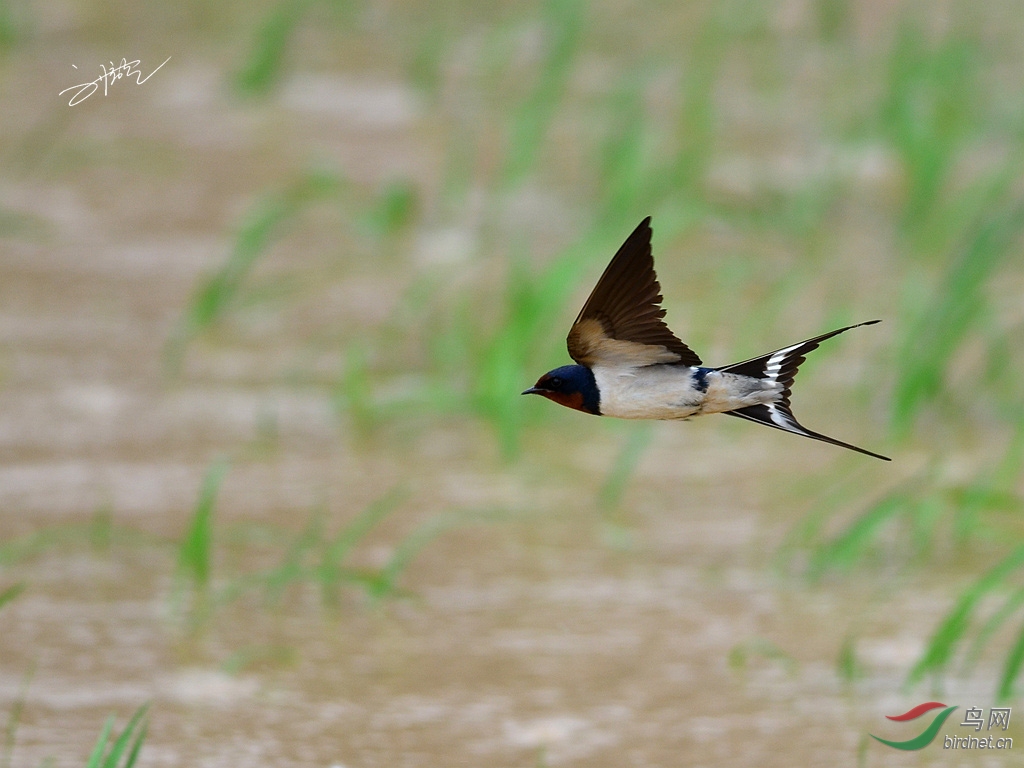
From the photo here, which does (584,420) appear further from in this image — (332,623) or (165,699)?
(165,699)

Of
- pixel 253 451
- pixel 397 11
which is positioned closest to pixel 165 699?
pixel 253 451

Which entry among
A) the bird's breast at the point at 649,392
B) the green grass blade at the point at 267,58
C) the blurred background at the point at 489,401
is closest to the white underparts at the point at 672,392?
the bird's breast at the point at 649,392

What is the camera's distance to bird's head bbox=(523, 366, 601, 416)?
644 millimetres

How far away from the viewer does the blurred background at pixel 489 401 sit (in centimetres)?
194

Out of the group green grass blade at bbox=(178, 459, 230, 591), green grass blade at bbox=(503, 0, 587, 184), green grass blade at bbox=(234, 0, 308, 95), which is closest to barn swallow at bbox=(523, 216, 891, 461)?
green grass blade at bbox=(178, 459, 230, 591)

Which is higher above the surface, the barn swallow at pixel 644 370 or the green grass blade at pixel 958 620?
the green grass blade at pixel 958 620

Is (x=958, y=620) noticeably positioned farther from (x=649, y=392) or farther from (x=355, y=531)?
(x=649, y=392)

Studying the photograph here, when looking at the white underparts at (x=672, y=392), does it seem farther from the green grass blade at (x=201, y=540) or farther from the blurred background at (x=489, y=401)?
the green grass blade at (x=201, y=540)

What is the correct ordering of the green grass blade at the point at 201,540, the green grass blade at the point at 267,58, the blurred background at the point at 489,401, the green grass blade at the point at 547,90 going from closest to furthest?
1. the blurred background at the point at 489,401
2. the green grass blade at the point at 201,540
3. the green grass blade at the point at 547,90
4. the green grass blade at the point at 267,58

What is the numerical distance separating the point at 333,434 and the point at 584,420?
443mm

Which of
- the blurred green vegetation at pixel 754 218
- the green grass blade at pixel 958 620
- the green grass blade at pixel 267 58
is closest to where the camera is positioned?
the green grass blade at pixel 958 620

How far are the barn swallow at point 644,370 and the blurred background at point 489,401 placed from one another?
119 cm

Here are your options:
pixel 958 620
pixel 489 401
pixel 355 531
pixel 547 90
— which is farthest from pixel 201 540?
pixel 547 90

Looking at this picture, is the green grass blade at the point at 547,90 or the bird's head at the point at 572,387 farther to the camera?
the green grass blade at the point at 547,90
